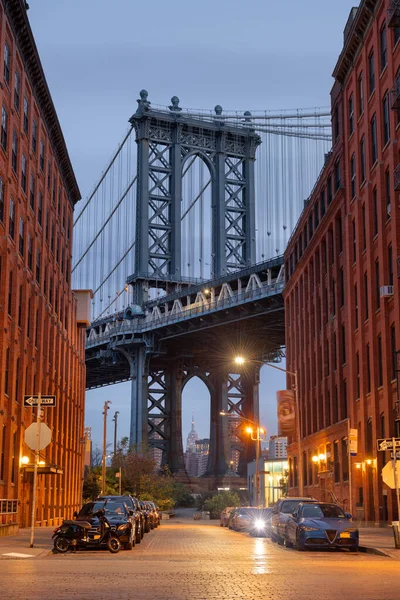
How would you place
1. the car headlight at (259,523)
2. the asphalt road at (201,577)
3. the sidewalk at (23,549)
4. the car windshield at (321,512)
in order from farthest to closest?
1. the car headlight at (259,523)
2. the car windshield at (321,512)
3. the sidewalk at (23,549)
4. the asphalt road at (201,577)

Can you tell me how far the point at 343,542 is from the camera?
92.4ft

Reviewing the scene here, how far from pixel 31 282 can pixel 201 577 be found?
3761 cm

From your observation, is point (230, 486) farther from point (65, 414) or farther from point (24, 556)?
point (24, 556)

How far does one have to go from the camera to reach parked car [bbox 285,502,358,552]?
2820 cm

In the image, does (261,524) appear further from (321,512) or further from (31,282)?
(31,282)

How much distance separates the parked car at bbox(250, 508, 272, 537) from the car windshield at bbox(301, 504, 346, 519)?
11.2 meters

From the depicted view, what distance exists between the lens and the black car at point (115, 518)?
91.0ft

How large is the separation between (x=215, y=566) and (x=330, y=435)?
129 feet

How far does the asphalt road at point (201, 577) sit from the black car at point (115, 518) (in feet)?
4.74

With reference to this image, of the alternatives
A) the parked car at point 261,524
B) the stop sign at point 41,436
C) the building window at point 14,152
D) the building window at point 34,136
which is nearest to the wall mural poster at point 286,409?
the parked car at point 261,524

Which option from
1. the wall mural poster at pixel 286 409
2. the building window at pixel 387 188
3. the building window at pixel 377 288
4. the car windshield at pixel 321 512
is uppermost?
the building window at pixel 387 188

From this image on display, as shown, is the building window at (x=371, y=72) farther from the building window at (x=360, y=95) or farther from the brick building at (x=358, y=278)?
the building window at (x=360, y=95)

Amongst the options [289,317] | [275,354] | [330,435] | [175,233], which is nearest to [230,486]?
[275,354]

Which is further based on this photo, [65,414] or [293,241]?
[293,241]
